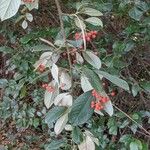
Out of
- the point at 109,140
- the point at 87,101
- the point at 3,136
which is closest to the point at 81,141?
the point at 87,101

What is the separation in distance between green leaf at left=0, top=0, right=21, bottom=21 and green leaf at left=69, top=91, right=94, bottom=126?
42 centimetres

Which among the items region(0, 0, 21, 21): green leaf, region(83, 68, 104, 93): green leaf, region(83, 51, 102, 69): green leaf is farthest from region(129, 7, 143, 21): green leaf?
region(0, 0, 21, 21): green leaf

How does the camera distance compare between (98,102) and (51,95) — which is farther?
(51,95)

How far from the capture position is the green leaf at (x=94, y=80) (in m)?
1.14

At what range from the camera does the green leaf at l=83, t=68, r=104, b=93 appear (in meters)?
1.14

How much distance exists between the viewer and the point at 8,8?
967mm

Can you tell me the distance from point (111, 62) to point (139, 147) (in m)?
0.51

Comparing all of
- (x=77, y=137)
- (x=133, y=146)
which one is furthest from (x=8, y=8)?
(x=133, y=146)

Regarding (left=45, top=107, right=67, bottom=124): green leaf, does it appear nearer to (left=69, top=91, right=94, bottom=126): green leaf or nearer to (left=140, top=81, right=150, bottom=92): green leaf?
(left=69, top=91, right=94, bottom=126): green leaf

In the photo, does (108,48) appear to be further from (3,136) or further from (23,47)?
(3,136)

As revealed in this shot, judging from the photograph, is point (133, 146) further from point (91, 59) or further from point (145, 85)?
point (91, 59)

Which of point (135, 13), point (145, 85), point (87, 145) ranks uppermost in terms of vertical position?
point (135, 13)

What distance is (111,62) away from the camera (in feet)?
7.06

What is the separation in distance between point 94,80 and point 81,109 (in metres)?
0.16
